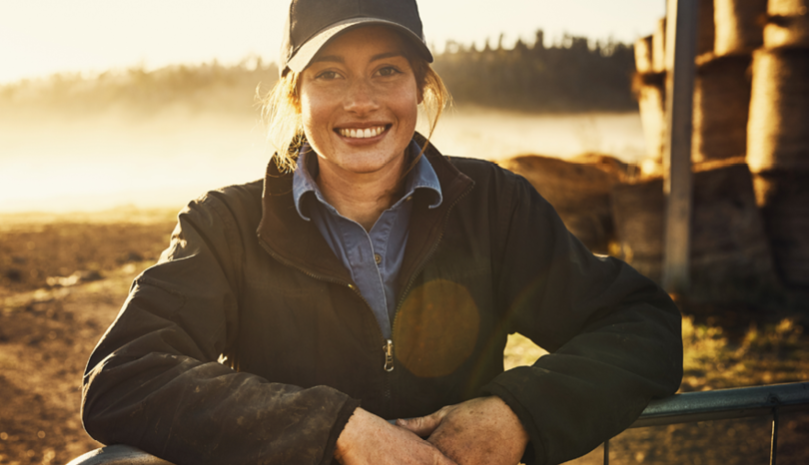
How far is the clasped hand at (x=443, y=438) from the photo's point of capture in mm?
1014

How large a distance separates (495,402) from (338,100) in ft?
2.97

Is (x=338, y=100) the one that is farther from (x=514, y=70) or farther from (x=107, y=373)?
(x=514, y=70)

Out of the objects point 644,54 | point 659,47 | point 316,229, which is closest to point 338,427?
point 316,229

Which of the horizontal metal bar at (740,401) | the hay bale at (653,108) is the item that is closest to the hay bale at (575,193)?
the hay bale at (653,108)

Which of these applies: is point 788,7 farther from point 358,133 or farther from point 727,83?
point 358,133

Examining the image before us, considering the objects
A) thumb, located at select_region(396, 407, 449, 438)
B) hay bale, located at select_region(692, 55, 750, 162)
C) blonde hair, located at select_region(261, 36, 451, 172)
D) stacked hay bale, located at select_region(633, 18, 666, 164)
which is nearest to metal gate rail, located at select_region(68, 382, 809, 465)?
thumb, located at select_region(396, 407, 449, 438)

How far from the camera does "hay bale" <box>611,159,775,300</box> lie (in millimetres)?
5305

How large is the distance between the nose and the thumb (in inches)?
32.9

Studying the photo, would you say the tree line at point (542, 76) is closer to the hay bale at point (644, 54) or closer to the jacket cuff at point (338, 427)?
the hay bale at point (644, 54)

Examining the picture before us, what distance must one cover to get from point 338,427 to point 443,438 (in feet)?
0.72

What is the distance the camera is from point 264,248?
4.56 ft

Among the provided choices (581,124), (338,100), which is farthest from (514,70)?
(338,100)

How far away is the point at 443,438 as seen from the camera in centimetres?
107

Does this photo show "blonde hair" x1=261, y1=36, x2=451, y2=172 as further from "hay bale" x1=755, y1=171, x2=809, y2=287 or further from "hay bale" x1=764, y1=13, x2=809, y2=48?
"hay bale" x1=755, y1=171, x2=809, y2=287
